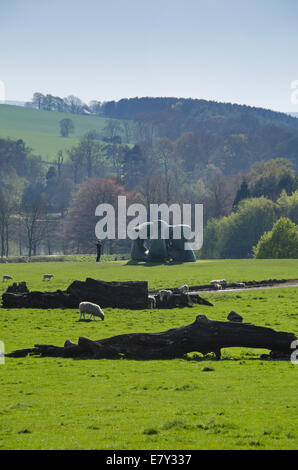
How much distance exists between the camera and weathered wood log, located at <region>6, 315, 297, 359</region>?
21.2 metres

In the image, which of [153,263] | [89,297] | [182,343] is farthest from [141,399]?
[153,263]

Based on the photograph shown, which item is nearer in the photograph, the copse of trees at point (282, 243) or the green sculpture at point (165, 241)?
the green sculpture at point (165, 241)

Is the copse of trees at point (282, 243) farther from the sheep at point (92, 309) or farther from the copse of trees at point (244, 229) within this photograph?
the sheep at point (92, 309)

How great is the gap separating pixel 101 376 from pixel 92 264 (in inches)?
2356

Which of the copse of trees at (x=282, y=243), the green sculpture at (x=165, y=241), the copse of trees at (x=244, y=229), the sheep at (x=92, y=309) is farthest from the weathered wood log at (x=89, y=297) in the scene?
A: the copse of trees at (x=244, y=229)

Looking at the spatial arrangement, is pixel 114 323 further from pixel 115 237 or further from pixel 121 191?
pixel 121 191

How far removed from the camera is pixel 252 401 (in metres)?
15.7

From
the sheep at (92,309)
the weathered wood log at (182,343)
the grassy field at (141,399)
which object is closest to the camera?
the grassy field at (141,399)

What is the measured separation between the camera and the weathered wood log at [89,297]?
38781mm

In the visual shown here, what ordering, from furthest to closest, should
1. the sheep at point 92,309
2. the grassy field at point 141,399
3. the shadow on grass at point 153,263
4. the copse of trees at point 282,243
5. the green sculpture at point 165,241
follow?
the copse of trees at point 282,243 → the green sculpture at point 165,241 → the shadow on grass at point 153,263 → the sheep at point 92,309 → the grassy field at point 141,399

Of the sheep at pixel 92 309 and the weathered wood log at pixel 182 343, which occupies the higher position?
the weathered wood log at pixel 182 343

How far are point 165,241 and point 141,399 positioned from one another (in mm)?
62025

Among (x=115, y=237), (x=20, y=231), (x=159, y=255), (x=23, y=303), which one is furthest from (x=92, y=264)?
(x=20, y=231)

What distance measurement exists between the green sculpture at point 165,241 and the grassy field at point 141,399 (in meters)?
45.5
